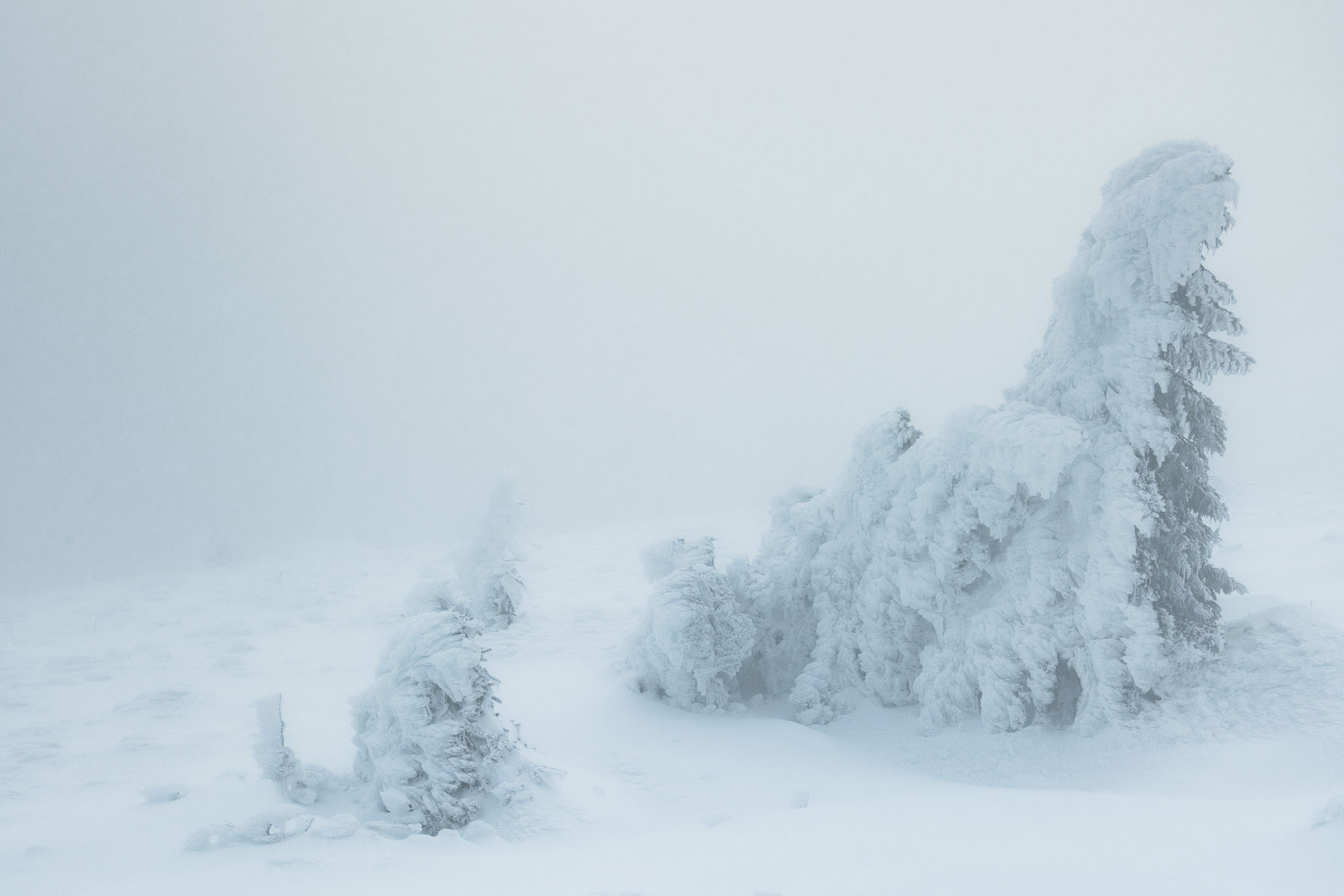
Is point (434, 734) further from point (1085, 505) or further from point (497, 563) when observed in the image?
point (497, 563)

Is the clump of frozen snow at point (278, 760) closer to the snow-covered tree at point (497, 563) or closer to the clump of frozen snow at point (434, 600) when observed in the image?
the clump of frozen snow at point (434, 600)

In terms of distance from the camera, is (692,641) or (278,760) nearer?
(278,760)

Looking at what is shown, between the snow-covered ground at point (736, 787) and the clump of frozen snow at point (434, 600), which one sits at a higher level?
the clump of frozen snow at point (434, 600)

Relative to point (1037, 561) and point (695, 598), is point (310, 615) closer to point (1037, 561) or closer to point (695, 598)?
point (695, 598)

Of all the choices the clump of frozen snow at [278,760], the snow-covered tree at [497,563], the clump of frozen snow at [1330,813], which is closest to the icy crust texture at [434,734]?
the clump of frozen snow at [278,760]

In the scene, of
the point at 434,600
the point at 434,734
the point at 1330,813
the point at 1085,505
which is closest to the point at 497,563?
the point at 434,600

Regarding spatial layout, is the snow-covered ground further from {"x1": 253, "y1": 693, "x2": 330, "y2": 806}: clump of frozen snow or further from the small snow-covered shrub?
the small snow-covered shrub

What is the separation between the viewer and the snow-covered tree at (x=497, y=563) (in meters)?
18.5

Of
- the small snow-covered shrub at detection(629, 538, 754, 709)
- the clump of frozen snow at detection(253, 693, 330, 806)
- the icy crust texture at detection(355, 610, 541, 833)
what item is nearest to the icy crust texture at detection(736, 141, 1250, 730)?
the small snow-covered shrub at detection(629, 538, 754, 709)

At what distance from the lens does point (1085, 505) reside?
975cm

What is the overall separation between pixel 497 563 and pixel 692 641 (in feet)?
29.2

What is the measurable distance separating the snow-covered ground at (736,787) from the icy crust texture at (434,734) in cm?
40

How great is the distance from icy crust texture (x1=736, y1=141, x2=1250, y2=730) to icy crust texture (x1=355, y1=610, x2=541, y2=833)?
19.0 ft

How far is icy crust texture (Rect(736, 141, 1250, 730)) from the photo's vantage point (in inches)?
352
